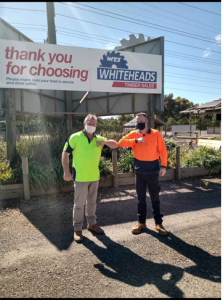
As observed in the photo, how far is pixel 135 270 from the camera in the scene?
2.77m

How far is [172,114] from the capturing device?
5272cm

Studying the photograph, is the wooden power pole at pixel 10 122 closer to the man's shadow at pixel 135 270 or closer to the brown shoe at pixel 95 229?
the brown shoe at pixel 95 229

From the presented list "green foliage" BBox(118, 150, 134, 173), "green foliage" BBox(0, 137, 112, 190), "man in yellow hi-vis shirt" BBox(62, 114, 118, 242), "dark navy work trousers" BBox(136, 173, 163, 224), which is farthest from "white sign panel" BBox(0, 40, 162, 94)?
"dark navy work trousers" BBox(136, 173, 163, 224)

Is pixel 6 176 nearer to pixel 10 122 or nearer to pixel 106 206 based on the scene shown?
pixel 10 122

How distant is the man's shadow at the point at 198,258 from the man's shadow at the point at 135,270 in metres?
0.24

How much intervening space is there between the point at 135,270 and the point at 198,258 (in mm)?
→ 935

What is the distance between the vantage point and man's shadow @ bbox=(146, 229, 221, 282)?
268 cm

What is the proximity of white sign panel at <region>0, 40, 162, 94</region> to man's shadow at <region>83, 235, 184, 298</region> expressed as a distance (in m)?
5.68

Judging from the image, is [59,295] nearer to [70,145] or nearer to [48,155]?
[70,145]

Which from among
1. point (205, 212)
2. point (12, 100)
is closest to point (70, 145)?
point (205, 212)

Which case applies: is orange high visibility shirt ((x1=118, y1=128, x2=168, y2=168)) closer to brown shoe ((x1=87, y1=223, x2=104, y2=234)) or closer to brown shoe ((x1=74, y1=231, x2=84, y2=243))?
brown shoe ((x1=87, y1=223, x2=104, y2=234))

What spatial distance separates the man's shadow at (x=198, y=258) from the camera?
2678 millimetres

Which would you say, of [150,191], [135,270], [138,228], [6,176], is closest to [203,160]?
[150,191]

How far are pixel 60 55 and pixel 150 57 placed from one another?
325cm
